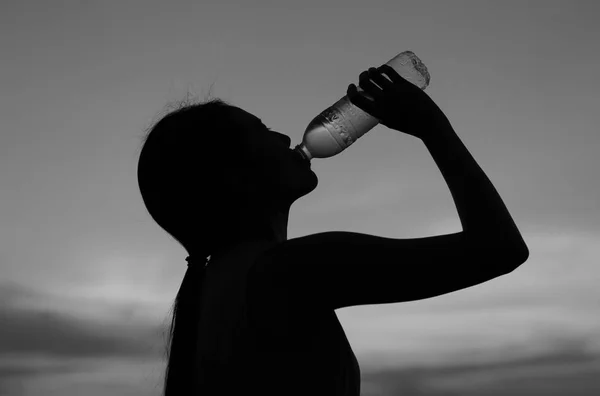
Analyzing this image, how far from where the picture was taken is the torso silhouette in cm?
181

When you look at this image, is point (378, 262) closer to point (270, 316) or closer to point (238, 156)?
point (270, 316)

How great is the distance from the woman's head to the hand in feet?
1.56

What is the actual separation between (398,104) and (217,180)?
74 centimetres

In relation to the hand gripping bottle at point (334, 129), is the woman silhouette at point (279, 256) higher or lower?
lower

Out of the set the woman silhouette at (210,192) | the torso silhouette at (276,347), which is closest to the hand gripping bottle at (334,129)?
the woman silhouette at (210,192)

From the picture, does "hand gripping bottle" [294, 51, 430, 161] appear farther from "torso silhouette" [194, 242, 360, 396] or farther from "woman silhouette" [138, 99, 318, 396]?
"torso silhouette" [194, 242, 360, 396]

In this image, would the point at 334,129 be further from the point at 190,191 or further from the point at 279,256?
the point at 279,256

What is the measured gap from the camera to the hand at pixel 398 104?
2098 mm

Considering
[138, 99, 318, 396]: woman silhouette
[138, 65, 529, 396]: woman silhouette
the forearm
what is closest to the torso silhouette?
[138, 65, 529, 396]: woman silhouette

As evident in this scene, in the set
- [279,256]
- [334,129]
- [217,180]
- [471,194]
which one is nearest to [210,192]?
[217,180]

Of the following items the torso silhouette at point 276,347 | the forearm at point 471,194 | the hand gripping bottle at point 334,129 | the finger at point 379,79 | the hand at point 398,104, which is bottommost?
the torso silhouette at point 276,347

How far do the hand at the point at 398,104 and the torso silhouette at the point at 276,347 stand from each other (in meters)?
0.64

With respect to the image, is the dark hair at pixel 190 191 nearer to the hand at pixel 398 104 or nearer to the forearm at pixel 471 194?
the hand at pixel 398 104

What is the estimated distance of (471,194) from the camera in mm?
1919
